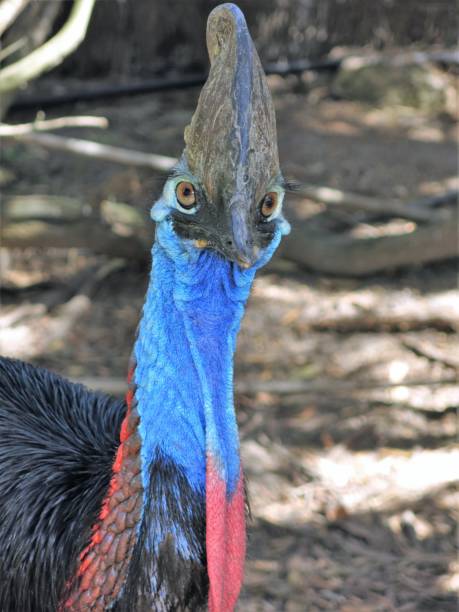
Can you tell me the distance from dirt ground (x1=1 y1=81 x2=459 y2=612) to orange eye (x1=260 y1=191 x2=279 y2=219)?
0.30 meters

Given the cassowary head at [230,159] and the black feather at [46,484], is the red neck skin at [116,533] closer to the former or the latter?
the black feather at [46,484]

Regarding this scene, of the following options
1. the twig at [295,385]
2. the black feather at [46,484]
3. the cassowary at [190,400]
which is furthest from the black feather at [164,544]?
the twig at [295,385]

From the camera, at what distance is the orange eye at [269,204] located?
167 cm

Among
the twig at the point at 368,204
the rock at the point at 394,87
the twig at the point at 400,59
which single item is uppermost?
the twig at the point at 400,59

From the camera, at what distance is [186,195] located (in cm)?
167

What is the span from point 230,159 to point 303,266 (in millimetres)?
3583

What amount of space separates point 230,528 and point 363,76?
21.9 feet

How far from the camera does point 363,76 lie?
785cm

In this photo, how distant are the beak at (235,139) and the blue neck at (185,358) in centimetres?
13

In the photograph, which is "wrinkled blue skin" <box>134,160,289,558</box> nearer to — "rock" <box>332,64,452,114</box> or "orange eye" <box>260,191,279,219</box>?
"orange eye" <box>260,191,279,219</box>

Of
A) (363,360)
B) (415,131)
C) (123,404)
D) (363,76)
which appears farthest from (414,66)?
(123,404)


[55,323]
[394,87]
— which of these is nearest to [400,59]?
[394,87]

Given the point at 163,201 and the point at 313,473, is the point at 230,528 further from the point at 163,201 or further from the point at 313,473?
the point at 313,473

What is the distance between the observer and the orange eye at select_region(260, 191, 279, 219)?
167cm
